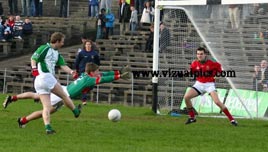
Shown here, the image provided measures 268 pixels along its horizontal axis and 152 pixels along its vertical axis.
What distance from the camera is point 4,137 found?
14.4m

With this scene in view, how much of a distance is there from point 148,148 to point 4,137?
111 inches

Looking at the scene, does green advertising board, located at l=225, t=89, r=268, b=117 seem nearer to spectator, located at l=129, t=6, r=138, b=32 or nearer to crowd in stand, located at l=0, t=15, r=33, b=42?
spectator, located at l=129, t=6, r=138, b=32

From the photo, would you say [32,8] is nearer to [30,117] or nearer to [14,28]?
[14,28]

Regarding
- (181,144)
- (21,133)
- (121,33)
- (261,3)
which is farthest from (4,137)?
(121,33)

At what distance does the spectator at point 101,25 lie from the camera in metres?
32.8

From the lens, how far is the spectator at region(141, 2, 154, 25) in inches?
1230

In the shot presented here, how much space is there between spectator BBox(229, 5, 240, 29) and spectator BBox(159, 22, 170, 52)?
200cm

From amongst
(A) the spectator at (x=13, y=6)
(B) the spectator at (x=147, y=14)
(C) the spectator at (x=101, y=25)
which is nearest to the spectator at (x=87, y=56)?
(B) the spectator at (x=147, y=14)

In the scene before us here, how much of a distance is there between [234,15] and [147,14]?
37.5 ft

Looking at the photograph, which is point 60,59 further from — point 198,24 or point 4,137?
Answer: point 198,24

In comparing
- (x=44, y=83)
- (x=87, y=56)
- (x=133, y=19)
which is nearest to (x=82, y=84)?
(x=44, y=83)

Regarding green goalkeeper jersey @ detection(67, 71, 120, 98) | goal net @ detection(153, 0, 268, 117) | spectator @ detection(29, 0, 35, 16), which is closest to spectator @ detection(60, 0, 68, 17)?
spectator @ detection(29, 0, 35, 16)

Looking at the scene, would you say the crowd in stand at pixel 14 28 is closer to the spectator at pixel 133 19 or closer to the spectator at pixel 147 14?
the spectator at pixel 133 19

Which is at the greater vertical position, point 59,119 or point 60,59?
point 60,59
